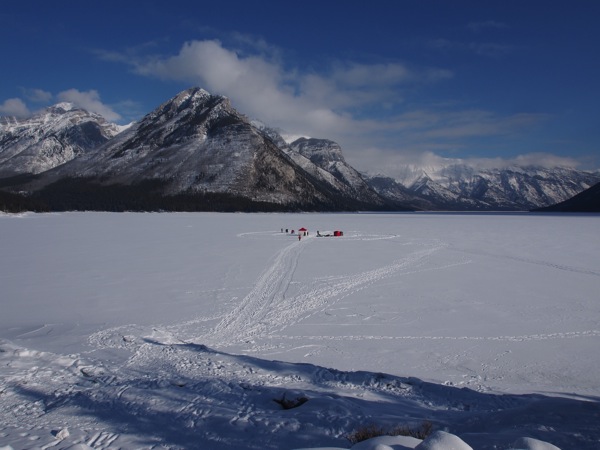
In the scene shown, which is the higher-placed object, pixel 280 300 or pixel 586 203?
pixel 586 203

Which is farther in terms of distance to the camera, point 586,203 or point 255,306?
point 586,203

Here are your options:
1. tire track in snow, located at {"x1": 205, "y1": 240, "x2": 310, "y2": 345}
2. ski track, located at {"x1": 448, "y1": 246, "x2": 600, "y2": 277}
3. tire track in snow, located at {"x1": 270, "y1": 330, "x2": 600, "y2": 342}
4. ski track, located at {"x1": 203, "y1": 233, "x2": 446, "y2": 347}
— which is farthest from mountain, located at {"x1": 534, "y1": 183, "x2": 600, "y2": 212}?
tire track in snow, located at {"x1": 270, "y1": 330, "x2": 600, "y2": 342}

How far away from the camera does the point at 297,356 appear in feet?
33.9

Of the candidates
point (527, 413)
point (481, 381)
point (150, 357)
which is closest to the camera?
point (527, 413)

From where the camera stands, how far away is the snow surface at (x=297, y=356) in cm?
638

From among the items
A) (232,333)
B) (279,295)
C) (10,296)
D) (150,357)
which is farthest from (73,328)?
(279,295)

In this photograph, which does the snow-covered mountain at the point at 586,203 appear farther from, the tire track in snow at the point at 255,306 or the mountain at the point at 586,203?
the tire track in snow at the point at 255,306

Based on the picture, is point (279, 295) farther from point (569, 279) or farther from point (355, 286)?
point (569, 279)

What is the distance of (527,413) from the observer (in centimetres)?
659

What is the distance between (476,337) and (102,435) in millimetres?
10041

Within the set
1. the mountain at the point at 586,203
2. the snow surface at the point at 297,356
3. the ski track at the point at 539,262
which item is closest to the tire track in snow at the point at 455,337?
the snow surface at the point at 297,356

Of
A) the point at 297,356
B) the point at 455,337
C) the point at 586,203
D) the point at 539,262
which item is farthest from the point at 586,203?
the point at 297,356

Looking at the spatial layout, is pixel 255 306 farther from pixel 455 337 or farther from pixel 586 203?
pixel 586 203

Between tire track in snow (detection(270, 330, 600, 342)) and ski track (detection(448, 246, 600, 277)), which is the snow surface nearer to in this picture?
tire track in snow (detection(270, 330, 600, 342))
